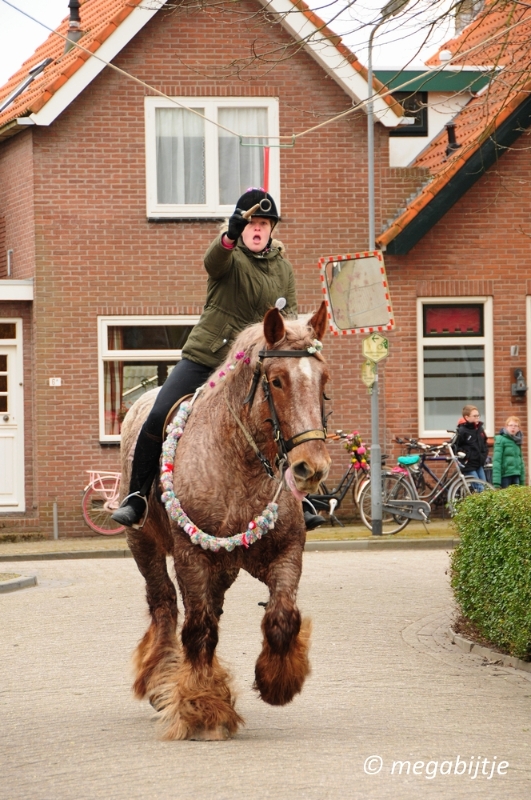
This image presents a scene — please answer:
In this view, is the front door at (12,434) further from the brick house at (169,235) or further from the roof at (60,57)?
the roof at (60,57)

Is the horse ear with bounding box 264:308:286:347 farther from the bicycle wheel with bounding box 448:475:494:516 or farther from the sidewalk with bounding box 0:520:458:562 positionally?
the bicycle wheel with bounding box 448:475:494:516

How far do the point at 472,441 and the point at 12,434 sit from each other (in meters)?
7.54

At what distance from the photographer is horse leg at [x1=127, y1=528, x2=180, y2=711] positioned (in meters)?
7.74

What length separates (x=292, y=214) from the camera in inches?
885

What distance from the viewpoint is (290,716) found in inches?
295

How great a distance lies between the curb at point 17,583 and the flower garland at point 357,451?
23.3 feet

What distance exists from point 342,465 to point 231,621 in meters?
10.7

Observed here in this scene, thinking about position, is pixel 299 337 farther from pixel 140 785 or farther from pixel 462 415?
pixel 462 415

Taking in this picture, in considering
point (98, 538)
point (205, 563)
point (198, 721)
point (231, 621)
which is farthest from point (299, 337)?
point (98, 538)

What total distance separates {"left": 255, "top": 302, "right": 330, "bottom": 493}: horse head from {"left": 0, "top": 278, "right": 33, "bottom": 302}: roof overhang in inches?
631

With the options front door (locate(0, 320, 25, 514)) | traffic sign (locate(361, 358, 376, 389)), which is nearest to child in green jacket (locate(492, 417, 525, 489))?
traffic sign (locate(361, 358, 376, 389))

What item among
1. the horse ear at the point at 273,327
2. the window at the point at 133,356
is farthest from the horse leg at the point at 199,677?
the window at the point at 133,356

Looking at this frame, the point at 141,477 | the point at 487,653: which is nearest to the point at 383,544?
the point at 487,653

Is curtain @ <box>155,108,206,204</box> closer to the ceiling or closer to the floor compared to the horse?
closer to the ceiling
